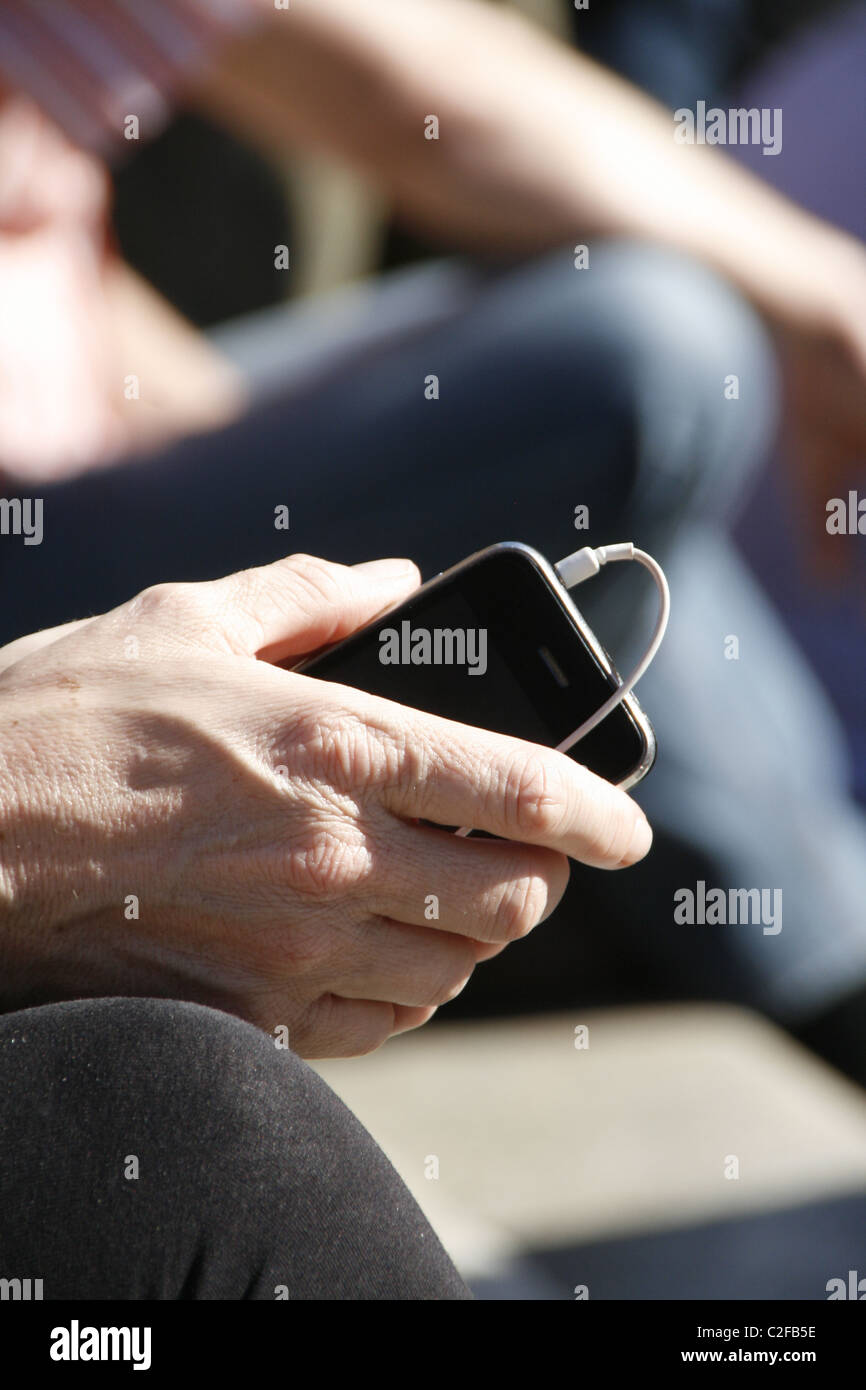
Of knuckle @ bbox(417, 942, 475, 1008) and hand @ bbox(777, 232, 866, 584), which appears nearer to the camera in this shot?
knuckle @ bbox(417, 942, 475, 1008)

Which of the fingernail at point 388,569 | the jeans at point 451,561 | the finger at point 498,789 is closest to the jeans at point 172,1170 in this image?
the jeans at point 451,561

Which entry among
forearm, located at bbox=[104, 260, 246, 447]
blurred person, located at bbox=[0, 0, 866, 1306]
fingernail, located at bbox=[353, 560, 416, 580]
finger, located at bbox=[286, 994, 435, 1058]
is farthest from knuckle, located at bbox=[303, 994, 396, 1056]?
forearm, located at bbox=[104, 260, 246, 447]

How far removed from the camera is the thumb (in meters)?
0.65

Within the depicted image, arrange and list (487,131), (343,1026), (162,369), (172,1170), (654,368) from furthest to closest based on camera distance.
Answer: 1. (162,369)
2. (487,131)
3. (654,368)
4. (343,1026)
5. (172,1170)

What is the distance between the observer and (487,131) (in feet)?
3.71

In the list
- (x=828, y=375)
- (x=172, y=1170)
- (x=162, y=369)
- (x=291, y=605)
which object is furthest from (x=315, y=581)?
(x=162, y=369)

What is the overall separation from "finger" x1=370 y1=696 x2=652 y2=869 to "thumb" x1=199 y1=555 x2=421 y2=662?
0.08 metres

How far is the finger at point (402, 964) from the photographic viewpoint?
24.3 inches

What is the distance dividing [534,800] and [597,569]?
0.15 metres

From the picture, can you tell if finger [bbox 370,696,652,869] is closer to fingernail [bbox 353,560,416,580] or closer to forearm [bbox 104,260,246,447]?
fingernail [bbox 353,560,416,580]

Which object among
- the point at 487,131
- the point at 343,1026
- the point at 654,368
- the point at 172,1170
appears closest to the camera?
the point at 172,1170

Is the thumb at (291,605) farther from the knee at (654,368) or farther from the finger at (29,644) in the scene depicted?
the knee at (654,368)

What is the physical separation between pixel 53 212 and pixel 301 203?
1479 millimetres

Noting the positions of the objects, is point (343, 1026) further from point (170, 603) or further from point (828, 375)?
point (828, 375)
